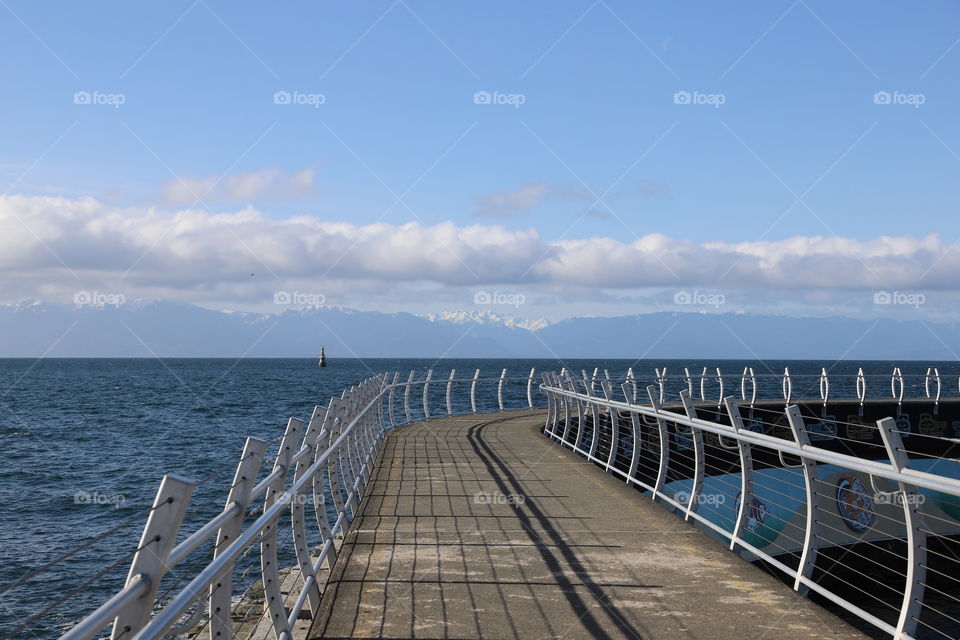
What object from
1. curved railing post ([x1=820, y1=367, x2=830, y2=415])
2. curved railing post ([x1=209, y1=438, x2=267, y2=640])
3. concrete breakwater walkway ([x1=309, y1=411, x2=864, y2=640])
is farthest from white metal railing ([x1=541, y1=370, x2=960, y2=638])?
curved railing post ([x1=209, y1=438, x2=267, y2=640])

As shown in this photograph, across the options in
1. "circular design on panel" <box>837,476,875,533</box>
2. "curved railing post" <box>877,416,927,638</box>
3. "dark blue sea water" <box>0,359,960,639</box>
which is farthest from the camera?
"dark blue sea water" <box>0,359,960,639</box>

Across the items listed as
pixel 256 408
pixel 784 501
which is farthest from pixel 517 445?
pixel 256 408

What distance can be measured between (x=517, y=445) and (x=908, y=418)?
18211mm

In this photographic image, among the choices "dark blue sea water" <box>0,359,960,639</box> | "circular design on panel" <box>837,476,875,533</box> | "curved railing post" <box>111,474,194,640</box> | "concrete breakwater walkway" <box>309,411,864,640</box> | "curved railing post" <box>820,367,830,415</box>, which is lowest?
"dark blue sea water" <box>0,359,960,639</box>

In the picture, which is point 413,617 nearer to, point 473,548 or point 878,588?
point 473,548

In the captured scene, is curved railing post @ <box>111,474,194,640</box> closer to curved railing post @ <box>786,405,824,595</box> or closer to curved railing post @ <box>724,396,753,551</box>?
curved railing post @ <box>786,405,824,595</box>

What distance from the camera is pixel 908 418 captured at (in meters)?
30.5

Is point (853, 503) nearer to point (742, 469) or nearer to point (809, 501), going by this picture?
point (742, 469)

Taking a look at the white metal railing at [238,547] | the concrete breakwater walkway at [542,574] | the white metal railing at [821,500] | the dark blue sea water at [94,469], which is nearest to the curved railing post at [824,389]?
the white metal railing at [821,500]

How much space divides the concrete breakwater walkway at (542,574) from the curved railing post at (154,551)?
9.14 feet

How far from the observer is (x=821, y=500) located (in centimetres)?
1504

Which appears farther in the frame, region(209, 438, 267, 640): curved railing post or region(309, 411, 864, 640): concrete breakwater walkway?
region(309, 411, 864, 640): concrete breakwater walkway

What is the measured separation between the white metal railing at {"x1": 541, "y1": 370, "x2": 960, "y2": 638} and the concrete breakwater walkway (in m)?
0.35

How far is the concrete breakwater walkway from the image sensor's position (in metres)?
5.70
